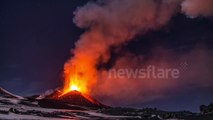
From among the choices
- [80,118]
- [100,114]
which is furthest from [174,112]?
[80,118]

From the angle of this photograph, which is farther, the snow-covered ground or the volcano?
the volcano

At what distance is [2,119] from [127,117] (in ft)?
36.7

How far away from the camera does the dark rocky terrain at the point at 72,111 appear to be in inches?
1204

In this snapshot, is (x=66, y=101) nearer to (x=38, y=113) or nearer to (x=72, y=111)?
(x=72, y=111)

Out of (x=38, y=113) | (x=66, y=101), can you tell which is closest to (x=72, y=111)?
(x=38, y=113)

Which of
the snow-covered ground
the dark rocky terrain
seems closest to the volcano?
the dark rocky terrain

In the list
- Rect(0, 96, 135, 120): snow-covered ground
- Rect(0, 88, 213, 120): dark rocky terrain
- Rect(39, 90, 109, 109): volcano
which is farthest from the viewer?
Rect(39, 90, 109, 109): volcano

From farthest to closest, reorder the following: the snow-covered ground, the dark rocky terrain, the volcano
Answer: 1. the volcano
2. the snow-covered ground
3. the dark rocky terrain

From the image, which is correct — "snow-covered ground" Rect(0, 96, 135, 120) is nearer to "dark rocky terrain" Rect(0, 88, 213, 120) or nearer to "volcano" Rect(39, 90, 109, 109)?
"dark rocky terrain" Rect(0, 88, 213, 120)

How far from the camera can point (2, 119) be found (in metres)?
30.8

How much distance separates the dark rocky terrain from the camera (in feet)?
100

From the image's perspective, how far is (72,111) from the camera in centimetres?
3759

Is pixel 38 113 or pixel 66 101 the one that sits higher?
pixel 66 101

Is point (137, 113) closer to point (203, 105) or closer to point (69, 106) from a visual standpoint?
point (203, 105)
